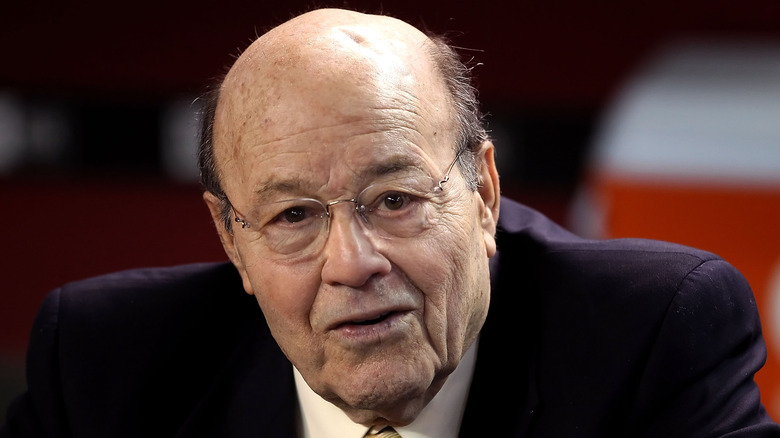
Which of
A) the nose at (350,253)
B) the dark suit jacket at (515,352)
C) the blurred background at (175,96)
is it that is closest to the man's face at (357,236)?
the nose at (350,253)

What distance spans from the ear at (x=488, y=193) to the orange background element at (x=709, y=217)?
1.87 meters

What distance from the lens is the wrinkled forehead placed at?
5.53 ft

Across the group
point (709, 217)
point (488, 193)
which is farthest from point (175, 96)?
point (488, 193)

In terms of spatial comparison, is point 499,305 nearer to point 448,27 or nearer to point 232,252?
point 232,252

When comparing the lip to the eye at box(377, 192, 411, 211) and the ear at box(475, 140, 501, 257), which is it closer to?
the eye at box(377, 192, 411, 211)

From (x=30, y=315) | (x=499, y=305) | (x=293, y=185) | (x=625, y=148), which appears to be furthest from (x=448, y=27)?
(x=293, y=185)

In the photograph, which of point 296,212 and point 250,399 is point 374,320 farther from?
point 250,399

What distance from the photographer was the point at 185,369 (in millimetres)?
2146

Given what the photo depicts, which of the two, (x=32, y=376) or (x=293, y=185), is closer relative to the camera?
(x=293, y=185)

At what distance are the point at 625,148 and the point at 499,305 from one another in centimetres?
226

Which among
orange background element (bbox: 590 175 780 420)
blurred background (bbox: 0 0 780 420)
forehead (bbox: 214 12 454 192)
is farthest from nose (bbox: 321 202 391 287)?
blurred background (bbox: 0 0 780 420)

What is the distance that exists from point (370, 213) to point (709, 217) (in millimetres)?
2507

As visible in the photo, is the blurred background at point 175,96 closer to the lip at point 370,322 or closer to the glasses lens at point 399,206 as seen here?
the glasses lens at point 399,206

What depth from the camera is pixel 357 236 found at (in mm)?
1677
